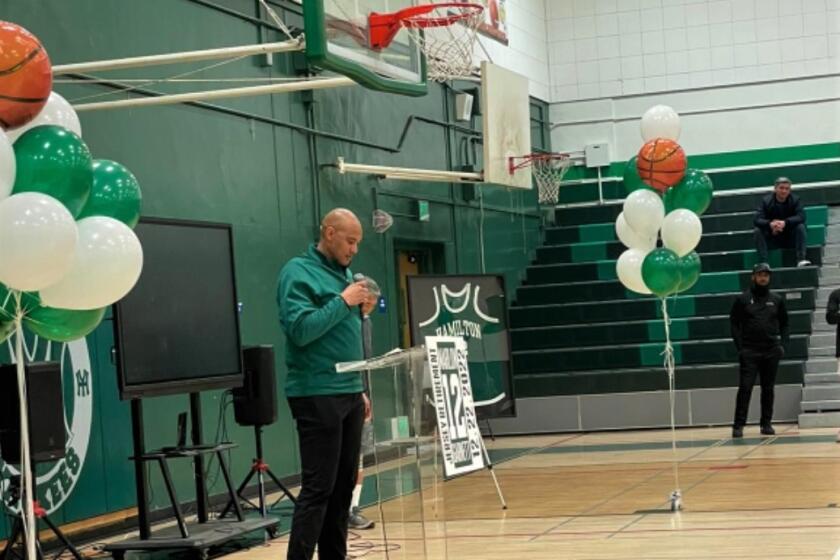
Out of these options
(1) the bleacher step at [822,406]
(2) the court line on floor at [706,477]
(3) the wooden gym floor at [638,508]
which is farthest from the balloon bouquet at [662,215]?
(1) the bleacher step at [822,406]

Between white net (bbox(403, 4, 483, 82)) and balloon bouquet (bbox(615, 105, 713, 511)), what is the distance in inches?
53.6

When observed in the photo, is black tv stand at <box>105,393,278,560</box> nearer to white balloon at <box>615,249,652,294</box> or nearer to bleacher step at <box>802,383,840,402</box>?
white balloon at <box>615,249,652,294</box>

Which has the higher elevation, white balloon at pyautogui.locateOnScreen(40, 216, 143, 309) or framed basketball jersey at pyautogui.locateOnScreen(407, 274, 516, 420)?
white balloon at pyautogui.locateOnScreen(40, 216, 143, 309)

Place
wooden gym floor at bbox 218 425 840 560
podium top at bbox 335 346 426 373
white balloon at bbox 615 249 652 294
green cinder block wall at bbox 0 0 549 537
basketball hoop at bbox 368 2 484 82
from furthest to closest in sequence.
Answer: green cinder block wall at bbox 0 0 549 537
white balloon at bbox 615 249 652 294
wooden gym floor at bbox 218 425 840 560
basketball hoop at bbox 368 2 484 82
podium top at bbox 335 346 426 373

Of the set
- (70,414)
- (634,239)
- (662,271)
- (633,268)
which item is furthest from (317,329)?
(634,239)

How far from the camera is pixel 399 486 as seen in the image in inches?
221

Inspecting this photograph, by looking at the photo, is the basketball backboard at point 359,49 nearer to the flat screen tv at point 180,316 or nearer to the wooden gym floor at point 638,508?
the flat screen tv at point 180,316

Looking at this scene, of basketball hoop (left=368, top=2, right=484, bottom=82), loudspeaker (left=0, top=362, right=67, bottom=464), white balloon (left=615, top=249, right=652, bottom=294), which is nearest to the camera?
loudspeaker (left=0, top=362, right=67, bottom=464)

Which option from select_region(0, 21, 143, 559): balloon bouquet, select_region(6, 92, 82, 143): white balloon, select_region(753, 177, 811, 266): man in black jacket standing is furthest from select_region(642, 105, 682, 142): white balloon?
select_region(753, 177, 811, 266): man in black jacket standing

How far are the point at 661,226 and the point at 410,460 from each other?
4.26m

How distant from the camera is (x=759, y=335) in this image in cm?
1446

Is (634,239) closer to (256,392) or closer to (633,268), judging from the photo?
(633,268)

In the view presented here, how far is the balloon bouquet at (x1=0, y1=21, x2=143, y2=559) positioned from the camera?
13.3ft

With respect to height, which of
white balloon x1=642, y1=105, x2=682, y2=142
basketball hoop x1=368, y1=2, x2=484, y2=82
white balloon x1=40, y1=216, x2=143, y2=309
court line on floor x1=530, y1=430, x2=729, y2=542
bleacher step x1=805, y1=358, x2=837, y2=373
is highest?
basketball hoop x1=368, y1=2, x2=484, y2=82
